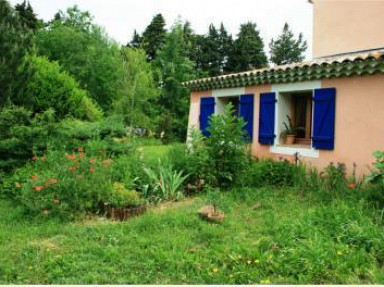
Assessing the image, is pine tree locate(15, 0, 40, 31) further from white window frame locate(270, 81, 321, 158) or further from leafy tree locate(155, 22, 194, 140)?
white window frame locate(270, 81, 321, 158)

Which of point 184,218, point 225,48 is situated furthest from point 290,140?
point 225,48

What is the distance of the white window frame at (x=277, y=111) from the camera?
31.2ft

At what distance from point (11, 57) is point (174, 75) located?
19.9 meters

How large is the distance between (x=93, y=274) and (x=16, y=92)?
1152cm

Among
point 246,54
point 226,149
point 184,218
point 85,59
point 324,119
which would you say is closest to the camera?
point 184,218

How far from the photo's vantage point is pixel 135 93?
29.2m

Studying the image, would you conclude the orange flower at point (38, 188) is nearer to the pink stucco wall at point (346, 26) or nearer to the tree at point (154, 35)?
the pink stucco wall at point (346, 26)

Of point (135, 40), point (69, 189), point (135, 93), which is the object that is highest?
point (135, 40)

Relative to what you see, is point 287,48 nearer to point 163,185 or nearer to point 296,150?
point 296,150

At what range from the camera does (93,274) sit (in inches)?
177

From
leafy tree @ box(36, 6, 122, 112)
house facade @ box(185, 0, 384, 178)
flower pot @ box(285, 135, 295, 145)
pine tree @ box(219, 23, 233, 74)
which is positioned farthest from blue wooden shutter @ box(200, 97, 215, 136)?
pine tree @ box(219, 23, 233, 74)

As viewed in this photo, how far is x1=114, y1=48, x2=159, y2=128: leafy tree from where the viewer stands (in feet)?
95.0

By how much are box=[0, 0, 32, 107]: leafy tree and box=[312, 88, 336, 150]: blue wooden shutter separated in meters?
9.96

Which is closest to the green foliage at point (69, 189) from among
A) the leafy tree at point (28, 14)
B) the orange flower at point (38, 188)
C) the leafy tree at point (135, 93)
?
the orange flower at point (38, 188)
